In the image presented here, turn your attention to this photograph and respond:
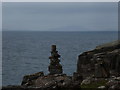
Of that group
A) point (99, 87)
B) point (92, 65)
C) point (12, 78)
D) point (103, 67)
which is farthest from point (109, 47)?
point (12, 78)

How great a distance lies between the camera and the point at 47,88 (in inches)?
1069

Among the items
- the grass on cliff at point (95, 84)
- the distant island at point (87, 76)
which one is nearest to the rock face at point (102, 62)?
the distant island at point (87, 76)

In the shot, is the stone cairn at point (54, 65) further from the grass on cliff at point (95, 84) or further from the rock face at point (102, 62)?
the grass on cliff at point (95, 84)

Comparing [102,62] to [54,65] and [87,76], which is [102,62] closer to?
[87,76]

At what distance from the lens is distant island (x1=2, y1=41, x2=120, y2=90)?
27.7 m

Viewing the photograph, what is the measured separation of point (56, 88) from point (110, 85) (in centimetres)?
413

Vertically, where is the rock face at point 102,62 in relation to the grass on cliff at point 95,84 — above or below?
above

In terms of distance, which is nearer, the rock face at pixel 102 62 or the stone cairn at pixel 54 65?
the rock face at pixel 102 62

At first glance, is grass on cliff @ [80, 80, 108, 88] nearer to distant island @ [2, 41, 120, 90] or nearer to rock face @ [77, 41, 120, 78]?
distant island @ [2, 41, 120, 90]

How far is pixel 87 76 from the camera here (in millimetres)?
37219

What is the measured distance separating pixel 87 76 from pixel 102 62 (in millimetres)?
4479

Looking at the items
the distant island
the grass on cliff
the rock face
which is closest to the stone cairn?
the distant island

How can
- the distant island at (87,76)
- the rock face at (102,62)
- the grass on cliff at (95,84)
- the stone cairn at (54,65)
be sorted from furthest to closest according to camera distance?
the stone cairn at (54,65), the rock face at (102,62), the grass on cliff at (95,84), the distant island at (87,76)

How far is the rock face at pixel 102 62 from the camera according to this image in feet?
107
